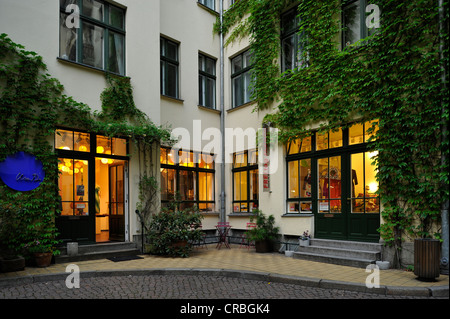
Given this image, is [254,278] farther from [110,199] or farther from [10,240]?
[110,199]

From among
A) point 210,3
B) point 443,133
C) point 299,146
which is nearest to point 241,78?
point 210,3

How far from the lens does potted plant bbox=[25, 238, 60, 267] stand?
7.45 metres

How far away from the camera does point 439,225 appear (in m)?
6.77

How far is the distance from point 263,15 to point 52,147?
7596 mm

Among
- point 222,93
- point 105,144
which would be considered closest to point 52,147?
point 105,144

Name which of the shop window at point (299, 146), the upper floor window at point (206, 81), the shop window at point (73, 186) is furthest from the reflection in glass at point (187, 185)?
the shop window at point (299, 146)

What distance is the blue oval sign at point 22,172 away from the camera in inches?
289

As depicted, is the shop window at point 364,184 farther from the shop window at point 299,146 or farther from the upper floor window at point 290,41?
the upper floor window at point 290,41

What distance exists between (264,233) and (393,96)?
501cm

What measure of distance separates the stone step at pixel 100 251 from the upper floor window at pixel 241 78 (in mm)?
6378

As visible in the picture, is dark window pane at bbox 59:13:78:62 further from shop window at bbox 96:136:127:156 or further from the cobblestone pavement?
the cobblestone pavement

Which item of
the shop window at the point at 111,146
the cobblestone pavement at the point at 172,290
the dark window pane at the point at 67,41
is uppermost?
the dark window pane at the point at 67,41

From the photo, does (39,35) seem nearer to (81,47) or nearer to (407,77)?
(81,47)

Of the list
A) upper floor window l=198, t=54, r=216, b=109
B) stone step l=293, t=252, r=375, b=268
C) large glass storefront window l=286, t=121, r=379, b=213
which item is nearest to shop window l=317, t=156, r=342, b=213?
large glass storefront window l=286, t=121, r=379, b=213
